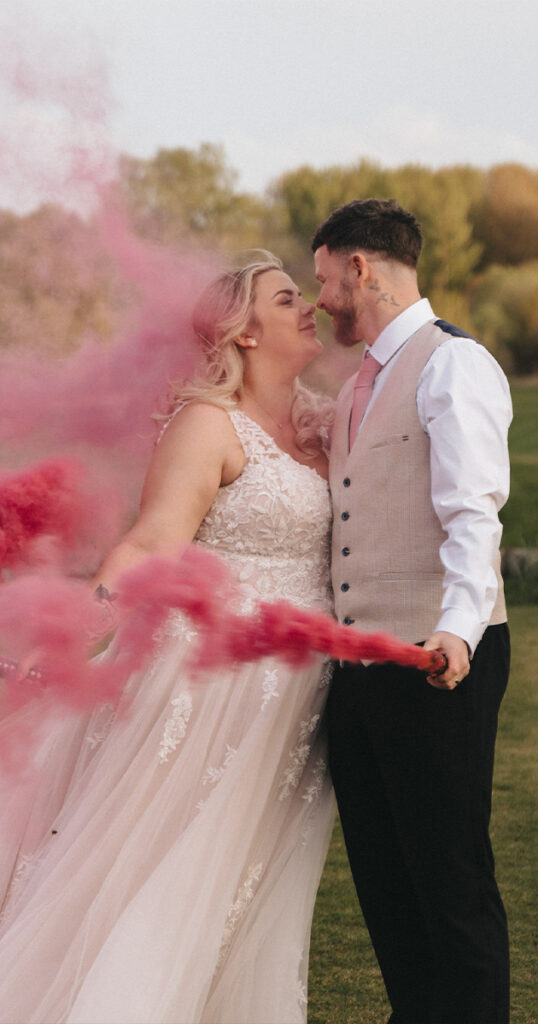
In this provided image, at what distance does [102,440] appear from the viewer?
2764mm

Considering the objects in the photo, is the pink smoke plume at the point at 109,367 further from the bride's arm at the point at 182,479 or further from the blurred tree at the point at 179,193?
the bride's arm at the point at 182,479

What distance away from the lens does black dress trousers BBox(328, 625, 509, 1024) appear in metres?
2.16

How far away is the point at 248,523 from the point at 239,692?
1.21 ft

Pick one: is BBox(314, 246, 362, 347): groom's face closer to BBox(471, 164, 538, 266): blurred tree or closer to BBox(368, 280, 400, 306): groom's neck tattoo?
BBox(368, 280, 400, 306): groom's neck tattoo

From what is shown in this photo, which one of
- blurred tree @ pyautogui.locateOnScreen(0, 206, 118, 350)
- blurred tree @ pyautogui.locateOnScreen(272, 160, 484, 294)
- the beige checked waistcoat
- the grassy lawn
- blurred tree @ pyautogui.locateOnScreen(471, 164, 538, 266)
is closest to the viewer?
the beige checked waistcoat

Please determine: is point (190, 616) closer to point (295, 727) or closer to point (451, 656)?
point (451, 656)

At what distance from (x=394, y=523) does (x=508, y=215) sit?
16.0 metres

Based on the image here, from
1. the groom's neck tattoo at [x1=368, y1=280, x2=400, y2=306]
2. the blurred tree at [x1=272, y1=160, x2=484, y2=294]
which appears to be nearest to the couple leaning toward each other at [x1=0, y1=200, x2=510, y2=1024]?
the groom's neck tattoo at [x1=368, y1=280, x2=400, y2=306]

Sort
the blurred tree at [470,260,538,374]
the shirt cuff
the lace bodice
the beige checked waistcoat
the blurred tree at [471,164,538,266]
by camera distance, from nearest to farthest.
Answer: the shirt cuff, the beige checked waistcoat, the lace bodice, the blurred tree at [470,260,538,374], the blurred tree at [471,164,538,266]

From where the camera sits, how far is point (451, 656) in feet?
6.34

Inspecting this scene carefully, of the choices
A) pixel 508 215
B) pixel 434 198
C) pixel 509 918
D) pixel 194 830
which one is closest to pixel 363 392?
pixel 194 830

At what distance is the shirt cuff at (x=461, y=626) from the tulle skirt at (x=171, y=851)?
1.42 feet

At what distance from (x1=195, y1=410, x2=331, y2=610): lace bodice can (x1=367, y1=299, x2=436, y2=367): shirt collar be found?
338mm

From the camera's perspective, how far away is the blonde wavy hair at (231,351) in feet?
8.54
